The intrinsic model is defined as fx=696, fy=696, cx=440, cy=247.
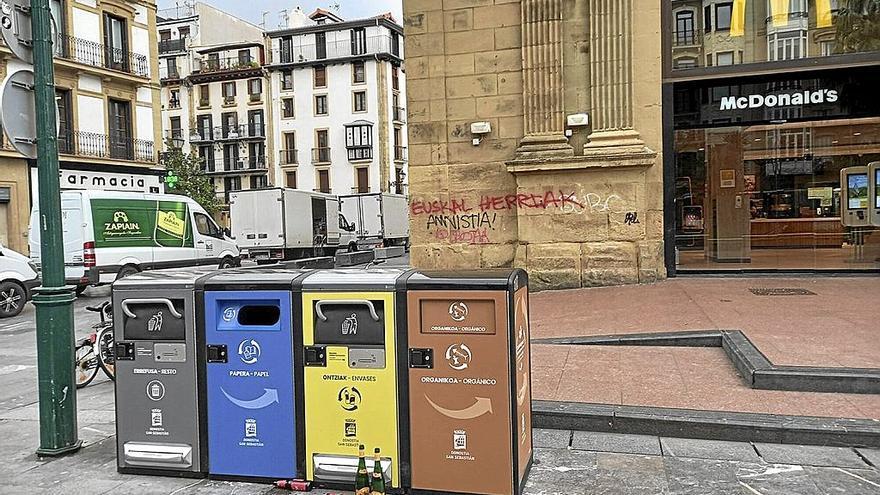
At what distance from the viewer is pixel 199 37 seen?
65.6 m

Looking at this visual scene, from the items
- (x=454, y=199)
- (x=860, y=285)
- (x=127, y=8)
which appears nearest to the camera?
(x=860, y=285)

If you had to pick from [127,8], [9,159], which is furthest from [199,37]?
[9,159]

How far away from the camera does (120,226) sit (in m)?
17.2

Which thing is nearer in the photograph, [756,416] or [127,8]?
[756,416]

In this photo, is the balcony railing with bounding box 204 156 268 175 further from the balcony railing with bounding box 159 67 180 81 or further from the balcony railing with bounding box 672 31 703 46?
the balcony railing with bounding box 672 31 703 46

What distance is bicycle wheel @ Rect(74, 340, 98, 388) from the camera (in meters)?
7.55

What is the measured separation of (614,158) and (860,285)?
4506 mm

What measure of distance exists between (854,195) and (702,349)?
26.0ft

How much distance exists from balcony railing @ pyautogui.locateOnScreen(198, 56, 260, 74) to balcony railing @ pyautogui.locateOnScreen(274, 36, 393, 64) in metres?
3.56

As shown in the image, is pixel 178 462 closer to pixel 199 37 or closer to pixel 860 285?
pixel 860 285

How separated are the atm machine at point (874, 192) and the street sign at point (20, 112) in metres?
9.49

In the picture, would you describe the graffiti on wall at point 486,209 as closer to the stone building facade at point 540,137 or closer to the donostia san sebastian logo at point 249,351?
the stone building facade at point 540,137

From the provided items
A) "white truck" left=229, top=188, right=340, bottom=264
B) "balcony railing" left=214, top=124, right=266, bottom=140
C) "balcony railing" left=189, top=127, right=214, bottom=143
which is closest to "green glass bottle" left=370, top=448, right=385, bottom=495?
"white truck" left=229, top=188, right=340, bottom=264

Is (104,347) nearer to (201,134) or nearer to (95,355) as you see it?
(95,355)
